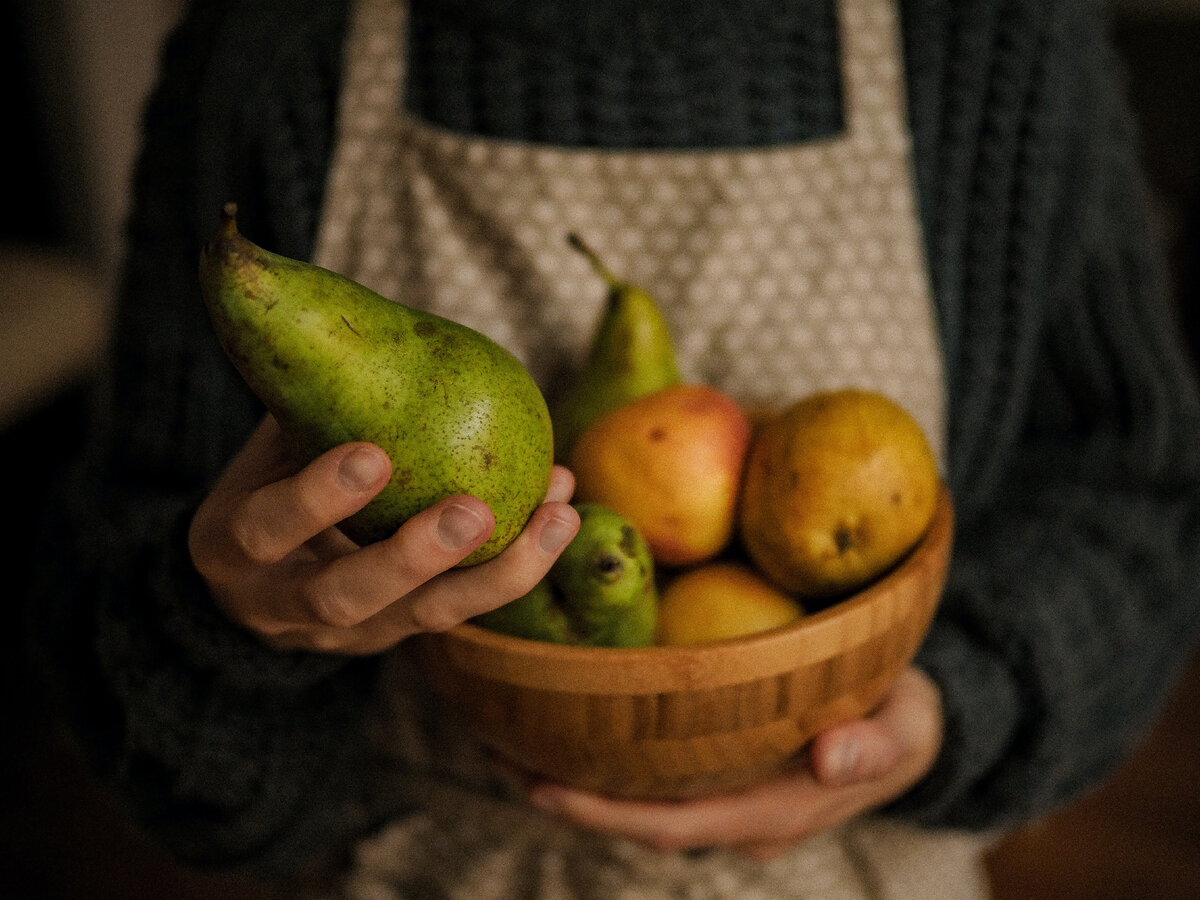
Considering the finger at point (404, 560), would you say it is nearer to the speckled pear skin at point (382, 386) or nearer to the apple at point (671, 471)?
the speckled pear skin at point (382, 386)

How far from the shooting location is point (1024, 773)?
0.61m

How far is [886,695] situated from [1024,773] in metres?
0.14

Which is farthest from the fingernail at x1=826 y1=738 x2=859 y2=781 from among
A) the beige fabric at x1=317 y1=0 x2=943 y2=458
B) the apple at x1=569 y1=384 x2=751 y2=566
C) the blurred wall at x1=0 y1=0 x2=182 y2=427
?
the blurred wall at x1=0 y1=0 x2=182 y2=427

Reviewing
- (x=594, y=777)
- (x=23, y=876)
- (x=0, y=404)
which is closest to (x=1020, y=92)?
(x=594, y=777)

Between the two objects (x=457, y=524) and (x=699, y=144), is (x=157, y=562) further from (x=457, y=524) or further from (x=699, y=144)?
(x=699, y=144)

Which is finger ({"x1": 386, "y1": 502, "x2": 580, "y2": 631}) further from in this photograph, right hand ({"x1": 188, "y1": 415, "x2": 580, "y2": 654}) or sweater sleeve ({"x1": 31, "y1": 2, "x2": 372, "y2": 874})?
sweater sleeve ({"x1": 31, "y1": 2, "x2": 372, "y2": 874})

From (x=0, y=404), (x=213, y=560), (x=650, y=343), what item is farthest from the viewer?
(x=0, y=404)

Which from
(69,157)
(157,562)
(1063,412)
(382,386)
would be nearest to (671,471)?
(382,386)

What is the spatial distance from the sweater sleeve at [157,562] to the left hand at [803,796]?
0.18 meters

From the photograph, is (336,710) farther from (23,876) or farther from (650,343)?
(23,876)

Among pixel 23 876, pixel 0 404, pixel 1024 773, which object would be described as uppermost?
pixel 1024 773

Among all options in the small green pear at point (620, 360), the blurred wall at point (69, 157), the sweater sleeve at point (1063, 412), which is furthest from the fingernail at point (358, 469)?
the blurred wall at point (69, 157)

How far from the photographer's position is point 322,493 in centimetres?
30

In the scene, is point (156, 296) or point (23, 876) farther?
point (23, 876)
